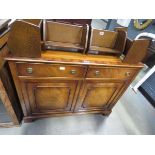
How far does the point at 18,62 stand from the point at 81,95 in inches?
27.9

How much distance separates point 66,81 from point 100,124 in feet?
2.92

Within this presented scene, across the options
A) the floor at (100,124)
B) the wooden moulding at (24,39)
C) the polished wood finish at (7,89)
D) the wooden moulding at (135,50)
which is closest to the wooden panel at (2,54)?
the polished wood finish at (7,89)

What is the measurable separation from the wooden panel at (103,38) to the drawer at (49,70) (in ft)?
1.11

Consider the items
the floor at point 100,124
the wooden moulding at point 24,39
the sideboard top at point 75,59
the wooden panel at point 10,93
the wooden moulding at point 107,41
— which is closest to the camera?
the wooden moulding at point 24,39

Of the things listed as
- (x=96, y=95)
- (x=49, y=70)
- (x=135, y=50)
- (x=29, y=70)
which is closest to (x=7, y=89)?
(x=29, y=70)

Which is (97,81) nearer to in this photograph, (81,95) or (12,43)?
(81,95)

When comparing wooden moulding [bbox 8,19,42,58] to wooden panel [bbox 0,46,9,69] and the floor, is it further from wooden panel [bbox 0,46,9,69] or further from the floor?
the floor

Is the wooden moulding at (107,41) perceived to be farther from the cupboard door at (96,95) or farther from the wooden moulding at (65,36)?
the cupboard door at (96,95)

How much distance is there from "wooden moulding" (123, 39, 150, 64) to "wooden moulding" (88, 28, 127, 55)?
77 millimetres

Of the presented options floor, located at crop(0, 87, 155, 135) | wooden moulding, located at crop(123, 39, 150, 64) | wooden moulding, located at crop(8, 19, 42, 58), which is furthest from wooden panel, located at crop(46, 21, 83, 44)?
floor, located at crop(0, 87, 155, 135)

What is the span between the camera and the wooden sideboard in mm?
1011

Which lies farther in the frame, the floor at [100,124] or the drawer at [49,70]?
the floor at [100,124]

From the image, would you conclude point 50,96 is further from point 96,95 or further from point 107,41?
point 107,41

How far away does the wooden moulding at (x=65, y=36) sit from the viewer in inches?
42.9
